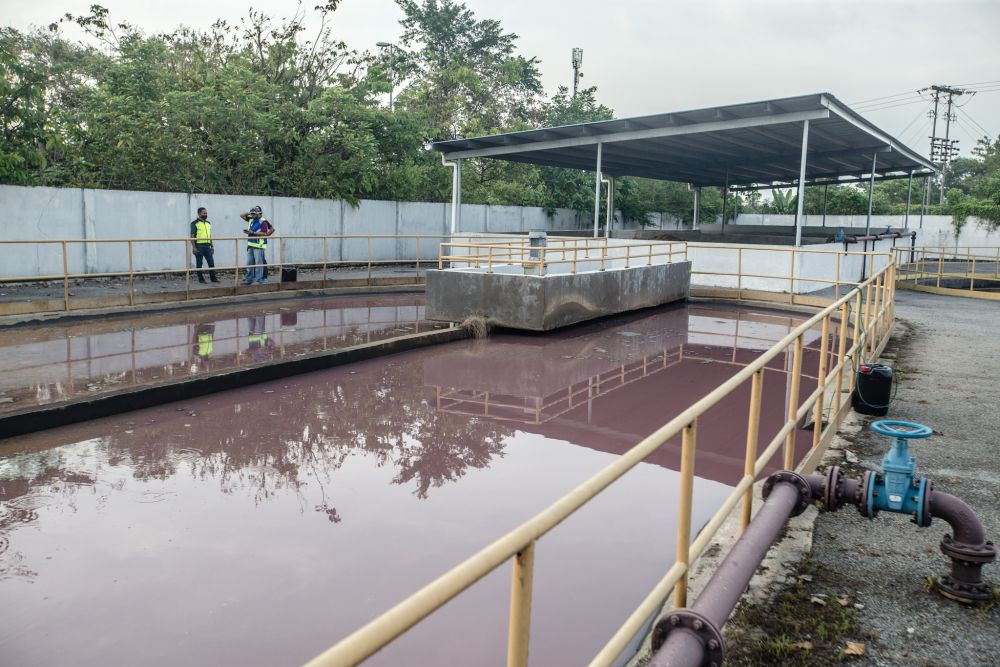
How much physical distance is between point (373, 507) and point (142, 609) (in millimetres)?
1977

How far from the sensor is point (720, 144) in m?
27.1

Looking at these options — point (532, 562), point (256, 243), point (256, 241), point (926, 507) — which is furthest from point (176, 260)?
point (532, 562)

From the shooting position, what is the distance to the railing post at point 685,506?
135 inches

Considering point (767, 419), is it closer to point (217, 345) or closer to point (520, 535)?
point (520, 535)

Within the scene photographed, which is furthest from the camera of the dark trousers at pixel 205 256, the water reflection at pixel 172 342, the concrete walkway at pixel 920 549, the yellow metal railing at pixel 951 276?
the yellow metal railing at pixel 951 276

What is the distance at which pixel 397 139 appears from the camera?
30.6 metres

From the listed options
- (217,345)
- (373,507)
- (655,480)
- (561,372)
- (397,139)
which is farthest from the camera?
(397,139)

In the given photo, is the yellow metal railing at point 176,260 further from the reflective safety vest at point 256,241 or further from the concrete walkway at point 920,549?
the concrete walkway at point 920,549

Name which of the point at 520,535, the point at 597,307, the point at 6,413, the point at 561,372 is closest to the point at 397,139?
the point at 597,307

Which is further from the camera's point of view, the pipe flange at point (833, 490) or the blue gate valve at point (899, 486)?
the pipe flange at point (833, 490)

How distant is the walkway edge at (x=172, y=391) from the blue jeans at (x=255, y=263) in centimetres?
896

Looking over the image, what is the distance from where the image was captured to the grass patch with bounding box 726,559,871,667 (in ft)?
12.3

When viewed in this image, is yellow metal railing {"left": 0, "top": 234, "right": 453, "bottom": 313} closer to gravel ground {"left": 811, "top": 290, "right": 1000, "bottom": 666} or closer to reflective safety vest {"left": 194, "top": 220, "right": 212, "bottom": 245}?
reflective safety vest {"left": 194, "top": 220, "right": 212, "bottom": 245}

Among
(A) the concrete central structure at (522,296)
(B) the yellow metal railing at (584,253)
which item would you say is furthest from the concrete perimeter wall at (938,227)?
(A) the concrete central structure at (522,296)
